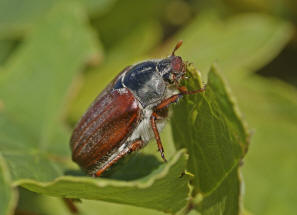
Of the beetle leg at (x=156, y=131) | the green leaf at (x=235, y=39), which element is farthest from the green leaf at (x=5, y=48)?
the beetle leg at (x=156, y=131)

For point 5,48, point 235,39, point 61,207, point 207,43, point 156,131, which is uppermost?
point 5,48

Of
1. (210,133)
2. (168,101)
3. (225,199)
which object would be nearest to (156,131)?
(168,101)

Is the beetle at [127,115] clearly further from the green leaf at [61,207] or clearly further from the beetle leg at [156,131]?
the green leaf at [61,207]

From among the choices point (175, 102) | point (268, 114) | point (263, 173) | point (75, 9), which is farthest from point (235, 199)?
point (75, 9)

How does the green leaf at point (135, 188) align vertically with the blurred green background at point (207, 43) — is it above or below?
above

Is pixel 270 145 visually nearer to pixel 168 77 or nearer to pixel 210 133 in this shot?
pixel 168 77

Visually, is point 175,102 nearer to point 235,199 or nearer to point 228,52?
point 235,199

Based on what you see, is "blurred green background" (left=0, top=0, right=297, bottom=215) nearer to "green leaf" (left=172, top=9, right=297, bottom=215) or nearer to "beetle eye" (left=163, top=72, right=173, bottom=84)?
"green leaf" (left=172, top=9, right=297, bottom=215)
